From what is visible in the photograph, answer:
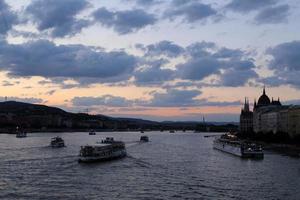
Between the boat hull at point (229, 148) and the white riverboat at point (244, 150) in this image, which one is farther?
the boat hull at point (229, 148)

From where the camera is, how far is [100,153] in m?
67.7

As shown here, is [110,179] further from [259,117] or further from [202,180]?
[259,117]

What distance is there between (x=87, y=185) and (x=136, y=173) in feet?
32.8

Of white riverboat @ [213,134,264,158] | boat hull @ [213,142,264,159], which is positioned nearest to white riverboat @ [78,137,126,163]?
boat hull @ [213,142,264,159]

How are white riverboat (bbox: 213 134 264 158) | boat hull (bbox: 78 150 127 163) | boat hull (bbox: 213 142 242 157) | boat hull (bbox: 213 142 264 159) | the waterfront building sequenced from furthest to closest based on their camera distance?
the waterfront building
boat hull (bbox: 213 142 242 157)
white riverboat (bbox: 213 134 264 158)
boat hull (bbox: 213 142 264 159)
boat hull (bbox: 78 150 127 163)

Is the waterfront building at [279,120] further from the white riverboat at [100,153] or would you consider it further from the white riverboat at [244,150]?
the white riverboat at [100,153]

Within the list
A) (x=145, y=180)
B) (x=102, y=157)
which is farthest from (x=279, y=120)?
(x=145, y=180)

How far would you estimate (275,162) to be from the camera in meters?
69.0

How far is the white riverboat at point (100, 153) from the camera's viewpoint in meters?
64.1

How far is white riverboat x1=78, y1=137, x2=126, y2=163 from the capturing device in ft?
210

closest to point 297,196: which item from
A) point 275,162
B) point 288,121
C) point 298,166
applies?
point 298,166

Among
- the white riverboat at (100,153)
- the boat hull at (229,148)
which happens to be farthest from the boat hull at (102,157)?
the boat hull at (229,148)

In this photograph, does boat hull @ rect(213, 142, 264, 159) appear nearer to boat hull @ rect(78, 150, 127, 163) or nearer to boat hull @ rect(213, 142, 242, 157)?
boat hull @ rect(213, 142, 242, 157)

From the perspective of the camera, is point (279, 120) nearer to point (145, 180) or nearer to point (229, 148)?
point (229, 148)
